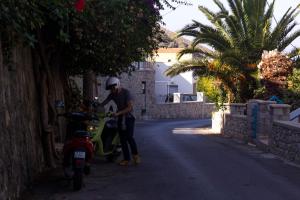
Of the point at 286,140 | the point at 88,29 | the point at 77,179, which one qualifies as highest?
the point at 88,29

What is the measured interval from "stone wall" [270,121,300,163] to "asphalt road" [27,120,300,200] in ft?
0.98

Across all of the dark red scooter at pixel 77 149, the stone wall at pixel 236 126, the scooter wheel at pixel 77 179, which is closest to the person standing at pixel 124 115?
the dark red scooter at pixel 77 149

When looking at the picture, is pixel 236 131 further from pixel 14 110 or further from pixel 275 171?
pixel 14 110

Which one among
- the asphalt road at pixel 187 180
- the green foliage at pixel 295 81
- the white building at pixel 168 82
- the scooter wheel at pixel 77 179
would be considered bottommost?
the asphalt road at pixel 187 180

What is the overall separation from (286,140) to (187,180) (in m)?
4.71

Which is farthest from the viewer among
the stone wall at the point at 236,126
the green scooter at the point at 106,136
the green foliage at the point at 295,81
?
the green foliage at the point at 295,81

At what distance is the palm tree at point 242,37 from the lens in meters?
24.4

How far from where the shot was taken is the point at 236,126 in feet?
71.4

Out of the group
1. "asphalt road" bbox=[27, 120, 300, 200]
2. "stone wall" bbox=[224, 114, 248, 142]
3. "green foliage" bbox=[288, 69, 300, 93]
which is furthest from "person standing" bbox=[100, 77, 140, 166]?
"green foliage" bbox=[288, 69, 300, 93]

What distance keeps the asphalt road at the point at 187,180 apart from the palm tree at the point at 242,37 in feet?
35.7

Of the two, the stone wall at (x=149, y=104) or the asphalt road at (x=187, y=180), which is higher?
the stone wall at (x=149, y=104)

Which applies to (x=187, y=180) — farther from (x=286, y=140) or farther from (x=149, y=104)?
(x=149, y=104)

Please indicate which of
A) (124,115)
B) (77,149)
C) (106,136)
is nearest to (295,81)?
(124,115)

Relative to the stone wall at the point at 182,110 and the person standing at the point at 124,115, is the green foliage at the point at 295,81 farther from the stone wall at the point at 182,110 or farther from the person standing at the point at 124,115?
the stone wall at the point at 182,110
